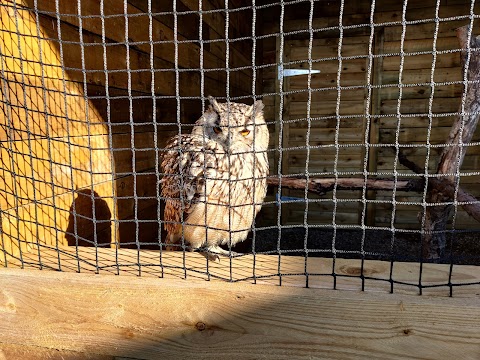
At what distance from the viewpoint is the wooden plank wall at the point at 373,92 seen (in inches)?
167

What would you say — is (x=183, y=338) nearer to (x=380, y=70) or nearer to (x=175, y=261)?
(x=175, y=261)

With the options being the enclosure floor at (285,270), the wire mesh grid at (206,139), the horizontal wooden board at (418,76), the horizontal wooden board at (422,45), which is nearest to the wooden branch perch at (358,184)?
the wire mesh grid at (206,139)

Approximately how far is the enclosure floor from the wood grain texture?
0.04 metres

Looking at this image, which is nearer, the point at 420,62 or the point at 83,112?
the point at 83,112

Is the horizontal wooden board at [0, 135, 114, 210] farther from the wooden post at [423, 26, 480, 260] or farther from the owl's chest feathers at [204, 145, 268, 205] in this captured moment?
the wooden post at [423, 26, 480, 260]

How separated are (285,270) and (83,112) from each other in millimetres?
1115

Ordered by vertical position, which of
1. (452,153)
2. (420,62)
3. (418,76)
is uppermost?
(420,62)

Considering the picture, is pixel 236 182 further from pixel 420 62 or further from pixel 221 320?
pixel 420 62

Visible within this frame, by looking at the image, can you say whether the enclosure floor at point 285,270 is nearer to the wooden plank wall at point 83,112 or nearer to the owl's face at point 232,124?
the wooden plank wall at point 83,112

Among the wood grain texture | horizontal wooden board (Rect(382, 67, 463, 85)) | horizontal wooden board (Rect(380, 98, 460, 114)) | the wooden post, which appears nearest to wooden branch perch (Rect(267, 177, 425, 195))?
the wooden post

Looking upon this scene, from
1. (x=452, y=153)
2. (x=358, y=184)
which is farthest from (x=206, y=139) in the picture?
(x=452, y=153)

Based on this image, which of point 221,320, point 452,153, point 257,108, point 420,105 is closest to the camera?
point 221,320

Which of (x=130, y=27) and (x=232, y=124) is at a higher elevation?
(x=130, y=27)

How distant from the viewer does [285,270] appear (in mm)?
985
